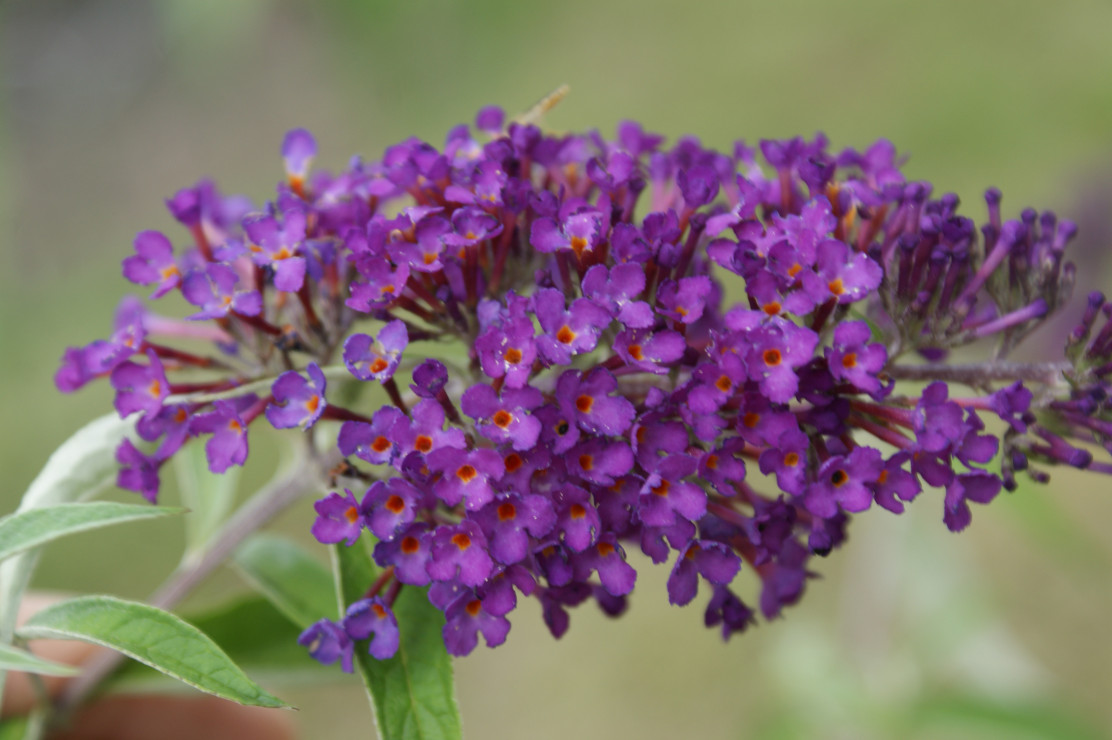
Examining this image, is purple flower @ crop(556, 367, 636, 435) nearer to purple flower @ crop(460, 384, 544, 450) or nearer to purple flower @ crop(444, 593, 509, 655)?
purple flower @ crop(460, 384, 544, 450)

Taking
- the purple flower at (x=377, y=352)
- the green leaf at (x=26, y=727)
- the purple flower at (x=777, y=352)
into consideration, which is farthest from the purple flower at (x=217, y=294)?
the green leaf at (x=26, y=727)

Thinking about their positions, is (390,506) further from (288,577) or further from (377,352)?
(288,577)

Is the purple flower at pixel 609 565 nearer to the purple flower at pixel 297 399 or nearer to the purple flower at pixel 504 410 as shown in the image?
the purple flower at pixel 504 410

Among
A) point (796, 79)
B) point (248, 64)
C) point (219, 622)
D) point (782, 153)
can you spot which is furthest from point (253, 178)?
point (782, 153)

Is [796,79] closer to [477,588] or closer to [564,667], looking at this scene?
[564,667]

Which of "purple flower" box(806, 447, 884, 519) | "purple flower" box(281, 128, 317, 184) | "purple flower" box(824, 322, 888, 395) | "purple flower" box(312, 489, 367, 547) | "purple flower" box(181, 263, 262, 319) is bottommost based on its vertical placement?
"purple flower" box(806, 447, 884, 519)

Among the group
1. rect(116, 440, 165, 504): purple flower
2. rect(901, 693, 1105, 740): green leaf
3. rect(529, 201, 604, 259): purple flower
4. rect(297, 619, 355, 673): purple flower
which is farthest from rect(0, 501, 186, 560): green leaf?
rect(901, 693, 1105, 740): green leaf
